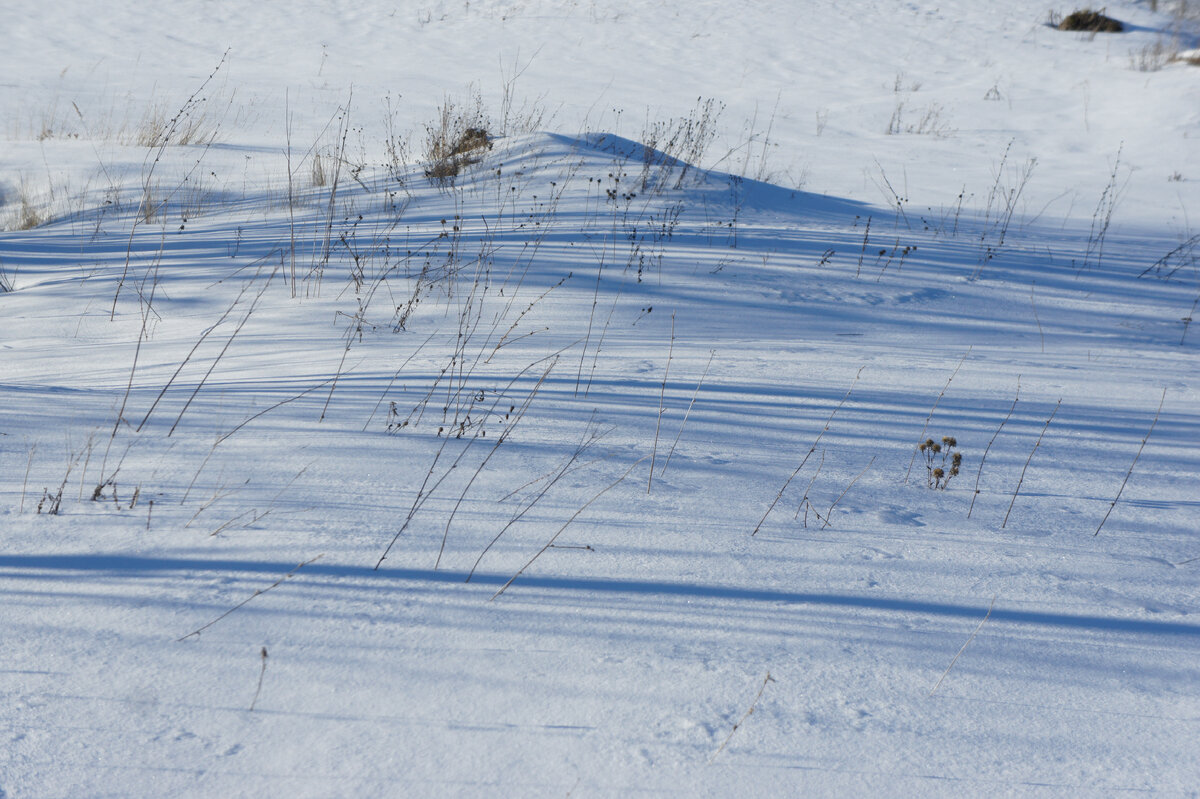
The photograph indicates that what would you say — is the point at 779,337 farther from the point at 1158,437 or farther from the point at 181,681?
the point at 181,681

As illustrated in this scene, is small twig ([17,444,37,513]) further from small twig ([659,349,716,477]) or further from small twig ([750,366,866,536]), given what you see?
small twig ([750,366,866,536])

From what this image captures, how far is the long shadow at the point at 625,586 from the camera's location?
1760 mm

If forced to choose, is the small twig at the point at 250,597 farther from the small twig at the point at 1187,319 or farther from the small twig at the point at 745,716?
the small twig at the point at 1187,319

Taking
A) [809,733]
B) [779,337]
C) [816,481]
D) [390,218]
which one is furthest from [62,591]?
[390,218]

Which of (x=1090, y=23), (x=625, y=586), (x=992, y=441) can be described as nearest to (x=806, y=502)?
(x=625, y=586)

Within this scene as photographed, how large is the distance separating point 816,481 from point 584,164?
17.8 feet

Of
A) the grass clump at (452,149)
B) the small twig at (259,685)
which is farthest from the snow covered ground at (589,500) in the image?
the grass clump at (452,149)

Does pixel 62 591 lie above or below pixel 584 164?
below

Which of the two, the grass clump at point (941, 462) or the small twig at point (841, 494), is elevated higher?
the grass clump at point (941, 462)

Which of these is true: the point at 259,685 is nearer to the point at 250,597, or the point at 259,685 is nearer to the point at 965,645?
the point at 250,597

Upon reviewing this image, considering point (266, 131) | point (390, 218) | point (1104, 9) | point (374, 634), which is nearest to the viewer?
point (374, 634)

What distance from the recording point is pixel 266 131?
34.2ft

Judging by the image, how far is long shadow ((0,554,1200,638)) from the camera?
1760 millimetres

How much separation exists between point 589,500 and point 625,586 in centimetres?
42
